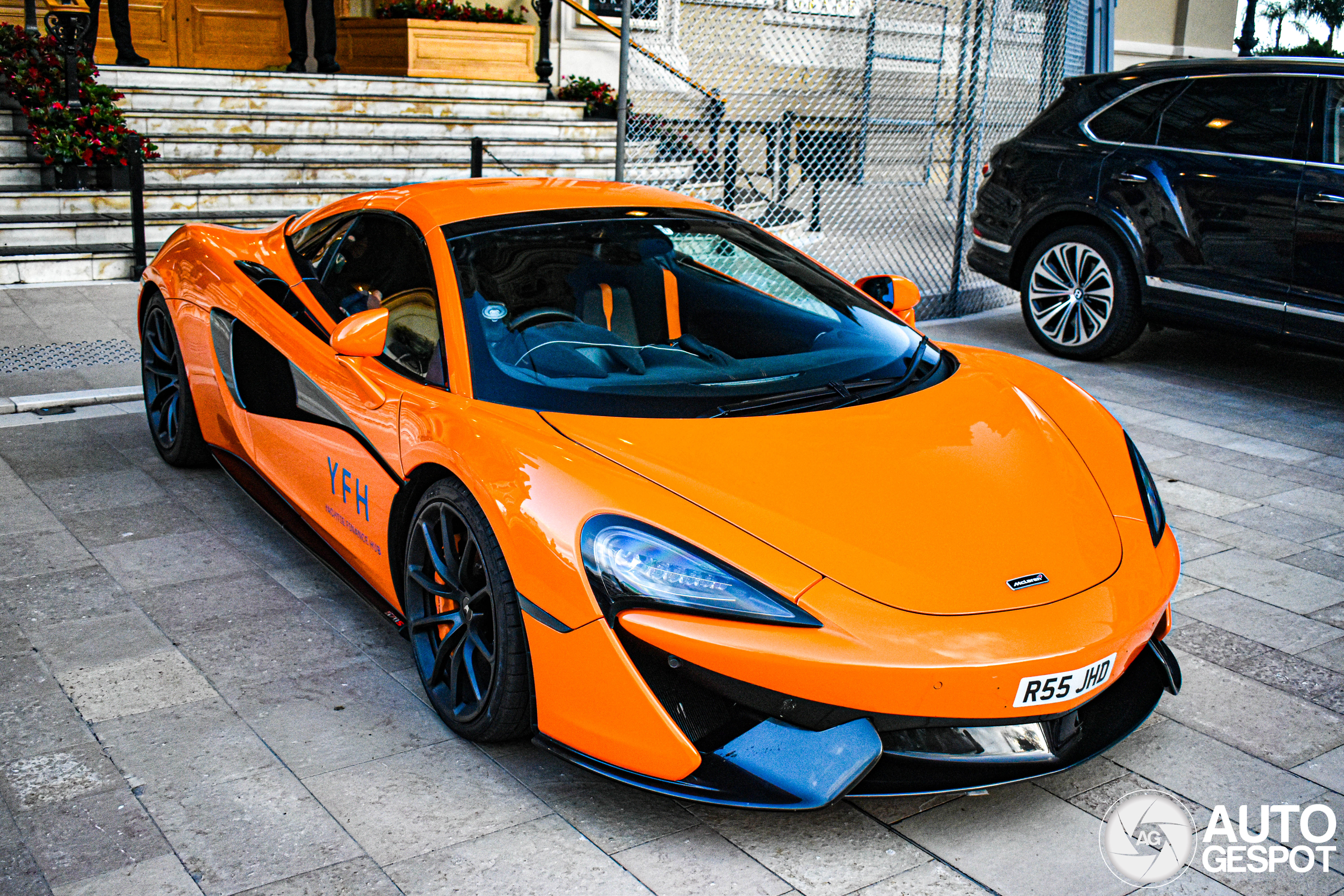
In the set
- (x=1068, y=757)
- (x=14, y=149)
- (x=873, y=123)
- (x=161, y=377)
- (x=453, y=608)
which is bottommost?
(x=1068, y=757)

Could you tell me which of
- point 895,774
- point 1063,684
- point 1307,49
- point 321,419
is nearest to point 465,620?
point 321,419

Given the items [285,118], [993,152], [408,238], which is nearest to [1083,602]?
[408,238]

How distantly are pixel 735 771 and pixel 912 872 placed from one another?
18.6 inches

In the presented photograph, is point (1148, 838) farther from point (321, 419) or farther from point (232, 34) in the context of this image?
point (232, 34)

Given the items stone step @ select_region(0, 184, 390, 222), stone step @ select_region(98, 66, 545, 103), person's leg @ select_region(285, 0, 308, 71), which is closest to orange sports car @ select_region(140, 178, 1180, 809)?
stone step @ select_region(0, 184, 390, 222)

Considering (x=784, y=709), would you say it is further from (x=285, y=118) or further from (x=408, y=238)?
(x=285, y=118)

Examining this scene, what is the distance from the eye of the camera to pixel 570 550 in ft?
9.03

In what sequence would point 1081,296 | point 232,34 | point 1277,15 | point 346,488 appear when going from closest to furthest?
point 346,488 < point 1081,296 < point 232,34 < point 1277,15

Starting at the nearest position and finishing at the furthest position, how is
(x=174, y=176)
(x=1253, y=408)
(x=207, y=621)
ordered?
(x=207, y=621)
(x=1253, y=408)
(x=174, y=176)

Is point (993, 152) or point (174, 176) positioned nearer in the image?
point (993, 152)

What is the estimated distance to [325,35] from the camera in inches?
472

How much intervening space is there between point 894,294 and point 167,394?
10.1 feet

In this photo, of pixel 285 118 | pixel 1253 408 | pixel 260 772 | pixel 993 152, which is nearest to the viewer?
pixel 260 772

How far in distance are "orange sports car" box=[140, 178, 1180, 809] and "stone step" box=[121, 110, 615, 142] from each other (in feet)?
22.6
